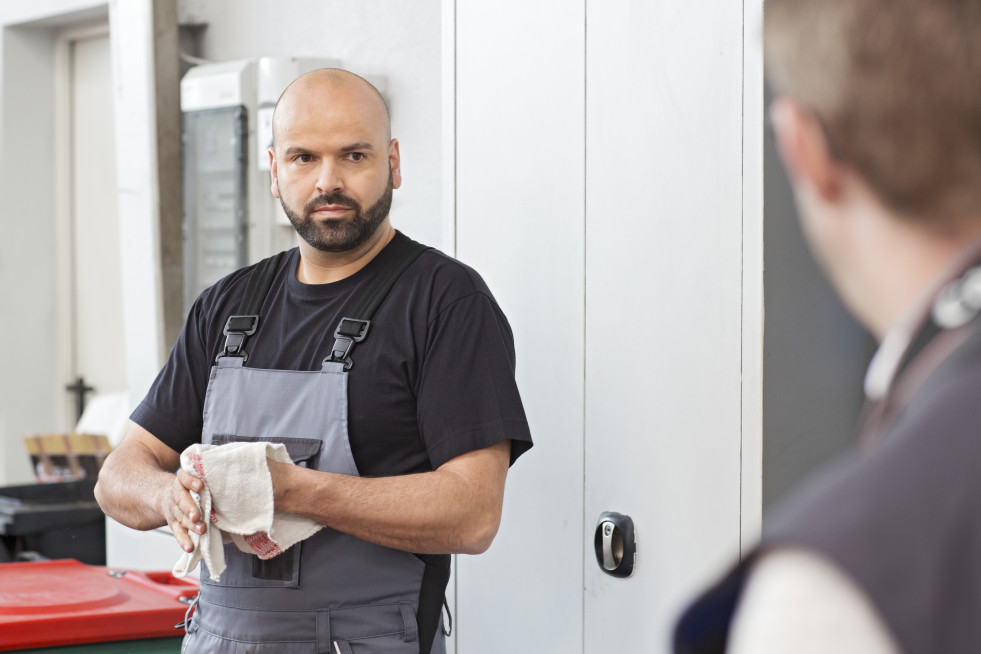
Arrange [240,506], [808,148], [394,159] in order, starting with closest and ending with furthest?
[808,148]
[240,506]
[394,159]

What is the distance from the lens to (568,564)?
77.8 inches

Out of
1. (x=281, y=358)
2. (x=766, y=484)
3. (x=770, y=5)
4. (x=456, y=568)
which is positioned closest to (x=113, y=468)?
(x=281, y=358)

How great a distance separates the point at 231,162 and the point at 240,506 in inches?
79.5

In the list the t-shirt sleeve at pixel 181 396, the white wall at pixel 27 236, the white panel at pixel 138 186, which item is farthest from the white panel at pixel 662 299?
the white wall at pixel 27 236

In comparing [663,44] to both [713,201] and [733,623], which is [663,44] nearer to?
[713,201]

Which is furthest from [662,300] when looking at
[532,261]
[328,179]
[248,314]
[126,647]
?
[126,647]

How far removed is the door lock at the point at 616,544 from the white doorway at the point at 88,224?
309 centimetres

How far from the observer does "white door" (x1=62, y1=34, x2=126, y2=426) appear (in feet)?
14.9

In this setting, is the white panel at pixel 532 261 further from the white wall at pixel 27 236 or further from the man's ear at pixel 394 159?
the white wall at pixel 27 236

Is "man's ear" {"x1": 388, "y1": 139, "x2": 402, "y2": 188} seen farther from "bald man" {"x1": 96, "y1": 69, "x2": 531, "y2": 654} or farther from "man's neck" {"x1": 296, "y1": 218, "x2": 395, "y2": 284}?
"man's neck" {"x1": 296, "y1": 218, "x2": 395, "y2": 284}

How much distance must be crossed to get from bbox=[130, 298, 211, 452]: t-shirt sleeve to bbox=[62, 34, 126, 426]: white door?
107 inches

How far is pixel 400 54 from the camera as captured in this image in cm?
302

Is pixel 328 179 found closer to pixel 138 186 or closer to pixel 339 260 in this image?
pixel 339 260

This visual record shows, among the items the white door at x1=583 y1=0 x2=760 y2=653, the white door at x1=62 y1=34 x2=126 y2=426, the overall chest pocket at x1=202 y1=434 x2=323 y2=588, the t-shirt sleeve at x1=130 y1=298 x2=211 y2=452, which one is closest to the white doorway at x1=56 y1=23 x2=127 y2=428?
the white door at x1=62 y1=34 x2=126 y2=426
